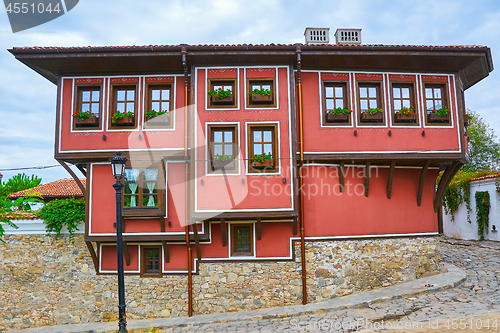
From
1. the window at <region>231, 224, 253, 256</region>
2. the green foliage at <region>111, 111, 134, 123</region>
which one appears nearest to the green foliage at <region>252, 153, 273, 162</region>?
the window at <region>231, 224, 253, 256</region>

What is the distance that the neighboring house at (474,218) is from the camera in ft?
56.7

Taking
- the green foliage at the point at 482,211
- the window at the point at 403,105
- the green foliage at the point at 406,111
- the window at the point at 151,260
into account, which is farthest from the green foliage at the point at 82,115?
the green foliage at the point at 482,211

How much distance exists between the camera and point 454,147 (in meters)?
11.0

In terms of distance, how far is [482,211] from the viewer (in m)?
18.0

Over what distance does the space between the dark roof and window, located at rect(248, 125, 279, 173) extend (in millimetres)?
2217

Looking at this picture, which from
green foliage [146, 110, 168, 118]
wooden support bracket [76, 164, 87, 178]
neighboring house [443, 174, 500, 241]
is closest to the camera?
green foliage [146, 110, 168, 118]

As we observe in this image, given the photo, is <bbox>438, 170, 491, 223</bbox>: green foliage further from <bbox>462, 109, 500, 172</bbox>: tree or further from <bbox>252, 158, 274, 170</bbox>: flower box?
<bbox>252, 158, 274, 170</bbox>: flower box

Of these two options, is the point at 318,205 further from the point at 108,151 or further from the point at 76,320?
the point at 76,320

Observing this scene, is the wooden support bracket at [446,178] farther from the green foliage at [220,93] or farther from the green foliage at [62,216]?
the green foliage at [62,216]

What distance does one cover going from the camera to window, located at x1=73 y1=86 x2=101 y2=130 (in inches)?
428

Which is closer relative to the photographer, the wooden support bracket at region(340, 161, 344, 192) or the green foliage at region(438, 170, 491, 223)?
the wooden support bracket at region(340, 161, 344, 192)

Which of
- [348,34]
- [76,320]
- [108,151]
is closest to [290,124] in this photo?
[348,34]

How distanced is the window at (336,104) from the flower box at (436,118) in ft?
9.00

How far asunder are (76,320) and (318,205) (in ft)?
29.5
